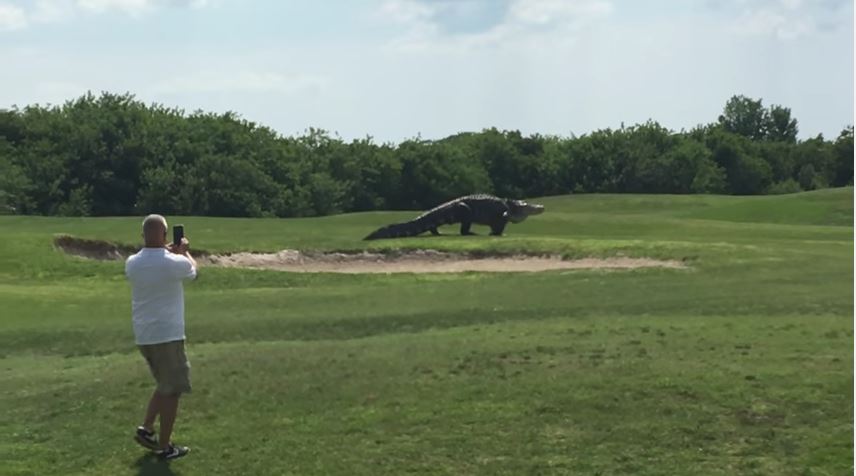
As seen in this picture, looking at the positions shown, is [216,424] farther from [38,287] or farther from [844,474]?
[38,287]

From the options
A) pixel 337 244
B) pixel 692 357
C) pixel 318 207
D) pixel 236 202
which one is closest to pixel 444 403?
pixel 692 357

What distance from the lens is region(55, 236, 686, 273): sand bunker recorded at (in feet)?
96.7

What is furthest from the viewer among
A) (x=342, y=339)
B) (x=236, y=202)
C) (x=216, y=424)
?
(x=236, y=202)

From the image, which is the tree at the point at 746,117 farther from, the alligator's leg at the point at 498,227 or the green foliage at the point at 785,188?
the alligator's leg at the point at 498,227

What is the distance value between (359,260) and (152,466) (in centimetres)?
2201

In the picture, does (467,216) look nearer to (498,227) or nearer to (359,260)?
(498,227)

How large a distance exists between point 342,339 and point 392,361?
3665mm

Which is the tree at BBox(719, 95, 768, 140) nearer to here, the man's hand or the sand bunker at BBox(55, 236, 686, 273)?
the sand bunker at BBox(55, 236, 686, 273)

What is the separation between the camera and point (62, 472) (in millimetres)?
9359

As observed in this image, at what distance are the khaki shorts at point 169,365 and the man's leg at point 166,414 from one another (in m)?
0.06

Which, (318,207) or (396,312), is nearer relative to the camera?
(396,312)

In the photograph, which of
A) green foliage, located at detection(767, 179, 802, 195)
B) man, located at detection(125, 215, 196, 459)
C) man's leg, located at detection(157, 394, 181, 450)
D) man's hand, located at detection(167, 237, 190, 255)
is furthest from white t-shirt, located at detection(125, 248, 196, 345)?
green foliage, located at detection(767, 179, 802, 195)

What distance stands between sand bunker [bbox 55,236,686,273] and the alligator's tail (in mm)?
2877

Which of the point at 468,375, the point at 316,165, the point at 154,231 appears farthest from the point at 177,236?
the point at 316,165
